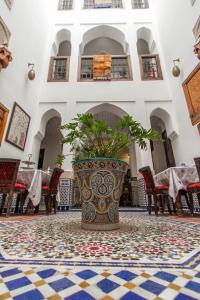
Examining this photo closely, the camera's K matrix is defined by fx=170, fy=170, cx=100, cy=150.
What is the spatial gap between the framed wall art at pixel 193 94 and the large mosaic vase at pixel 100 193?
3299 mm

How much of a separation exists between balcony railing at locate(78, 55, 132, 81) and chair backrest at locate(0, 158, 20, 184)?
458 cm

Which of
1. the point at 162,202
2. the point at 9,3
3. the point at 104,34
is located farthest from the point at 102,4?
the point at 162,202

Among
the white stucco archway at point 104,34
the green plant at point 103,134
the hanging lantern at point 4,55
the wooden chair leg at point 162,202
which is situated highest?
the white stucco archway at point 104,34

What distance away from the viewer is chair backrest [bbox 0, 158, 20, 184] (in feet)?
8.92

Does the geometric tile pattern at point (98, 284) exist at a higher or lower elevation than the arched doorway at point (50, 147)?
lower

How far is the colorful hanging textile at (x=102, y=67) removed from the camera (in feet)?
20.1

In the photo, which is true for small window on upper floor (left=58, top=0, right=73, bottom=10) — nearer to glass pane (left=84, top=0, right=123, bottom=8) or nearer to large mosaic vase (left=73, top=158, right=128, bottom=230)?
glass pane (left=84, top=0, right=123, bottom=8)

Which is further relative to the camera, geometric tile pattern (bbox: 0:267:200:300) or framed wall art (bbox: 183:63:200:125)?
framed wall art (bbox: 183:63:200:125)

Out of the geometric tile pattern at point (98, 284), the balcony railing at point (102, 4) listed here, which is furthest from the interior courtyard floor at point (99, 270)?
the balcony railing at point (102, 4)

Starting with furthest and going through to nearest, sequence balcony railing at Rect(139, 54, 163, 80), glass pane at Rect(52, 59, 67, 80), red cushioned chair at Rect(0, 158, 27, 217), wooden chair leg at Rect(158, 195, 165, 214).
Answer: glass pane at Rect(52, 59, 67, 80), balcony railing at Rect(139, 54, 163, 80), wooden chair leg at Rect(158, 195, 165, 214), red cushioned chair at Rect(0, 158, 27, 217)

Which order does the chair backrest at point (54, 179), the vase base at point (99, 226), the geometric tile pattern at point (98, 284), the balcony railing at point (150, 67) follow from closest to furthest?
1. the geometric tile pattern at point (98, 284)
2. the vase base at point (99, 226)
3. the chair backrest at point (54, 179)
4. the balcony railing at point (150, 67)

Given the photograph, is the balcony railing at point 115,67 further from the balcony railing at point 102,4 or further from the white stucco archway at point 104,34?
the balcony railing at point 102,4

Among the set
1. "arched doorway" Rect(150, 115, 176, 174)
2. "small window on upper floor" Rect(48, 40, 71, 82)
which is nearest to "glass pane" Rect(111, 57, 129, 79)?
"small window on upper floor" Rect(48, 40, 71, 82)

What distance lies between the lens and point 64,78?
6.22 meters
